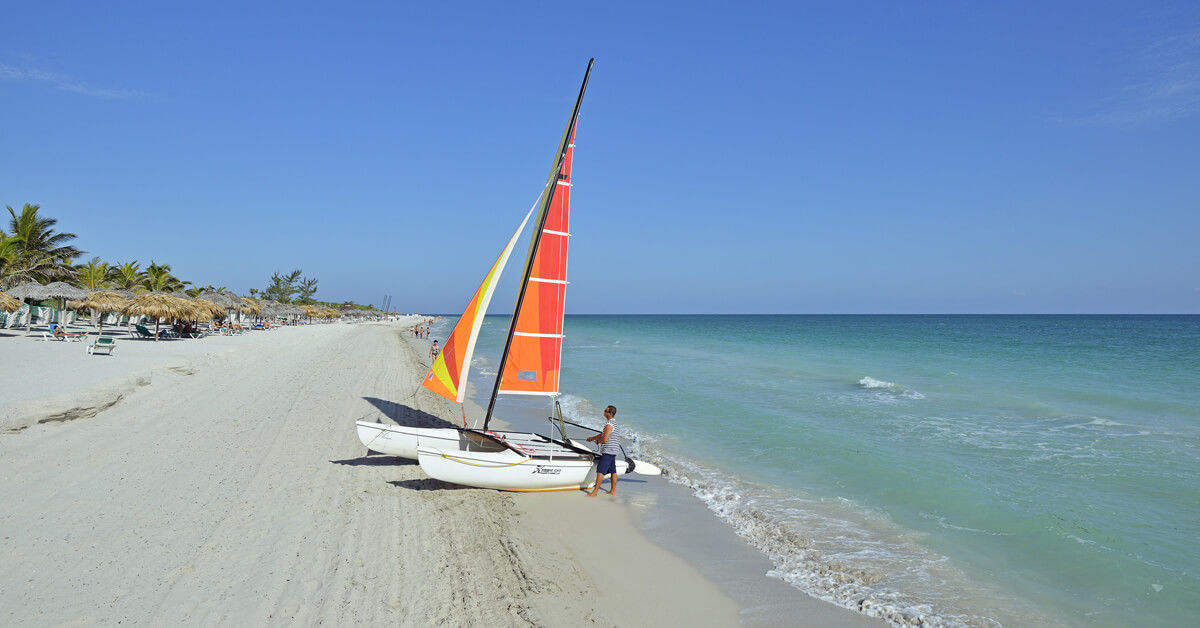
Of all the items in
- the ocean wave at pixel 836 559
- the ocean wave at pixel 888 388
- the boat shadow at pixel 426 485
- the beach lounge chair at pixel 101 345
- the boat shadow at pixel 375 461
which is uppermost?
the beach lounge chair at pixel 101 345

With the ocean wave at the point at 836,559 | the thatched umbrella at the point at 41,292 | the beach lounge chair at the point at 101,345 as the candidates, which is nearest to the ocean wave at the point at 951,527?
the ocean wave at the point at 836,559

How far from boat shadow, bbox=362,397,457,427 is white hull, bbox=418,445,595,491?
4091 mm

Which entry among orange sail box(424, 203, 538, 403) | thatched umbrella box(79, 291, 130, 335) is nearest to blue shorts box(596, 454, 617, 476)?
orange sail box(424, 203, 538, 403)

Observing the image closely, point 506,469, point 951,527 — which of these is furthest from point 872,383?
point 506,469

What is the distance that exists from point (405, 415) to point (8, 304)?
24.2 m

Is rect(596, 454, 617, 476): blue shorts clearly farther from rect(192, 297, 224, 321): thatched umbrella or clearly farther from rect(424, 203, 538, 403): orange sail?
rect(192, 297, 224, 321): thatched umbrella

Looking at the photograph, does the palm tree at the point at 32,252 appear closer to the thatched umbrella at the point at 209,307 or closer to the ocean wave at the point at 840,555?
the thatched umbrella at the point at 209,307

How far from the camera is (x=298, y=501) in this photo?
24.2ft

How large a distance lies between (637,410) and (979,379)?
1753 centimetres

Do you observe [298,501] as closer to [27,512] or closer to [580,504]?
[27,512]

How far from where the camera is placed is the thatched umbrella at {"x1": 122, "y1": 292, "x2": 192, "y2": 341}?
2730 cm

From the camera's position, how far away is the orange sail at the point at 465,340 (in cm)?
974

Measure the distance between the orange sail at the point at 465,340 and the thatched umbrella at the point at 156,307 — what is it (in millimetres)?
24439

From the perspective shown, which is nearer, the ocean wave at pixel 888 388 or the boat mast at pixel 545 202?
the boat mast at pixel 545 202
